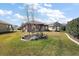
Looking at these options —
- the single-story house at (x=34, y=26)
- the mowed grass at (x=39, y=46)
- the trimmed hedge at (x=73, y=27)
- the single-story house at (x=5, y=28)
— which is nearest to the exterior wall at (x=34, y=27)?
the single-story house at (x=34, y=26)

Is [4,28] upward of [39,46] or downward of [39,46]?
upward

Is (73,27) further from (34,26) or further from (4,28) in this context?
(4,28)

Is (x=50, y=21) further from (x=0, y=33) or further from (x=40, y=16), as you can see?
(x=0, y=33)

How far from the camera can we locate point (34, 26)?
4758 millimetres

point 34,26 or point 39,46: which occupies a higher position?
point 34,26

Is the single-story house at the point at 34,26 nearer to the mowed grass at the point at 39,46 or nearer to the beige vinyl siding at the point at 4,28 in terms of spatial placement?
the mowed grass at the point at 39,46

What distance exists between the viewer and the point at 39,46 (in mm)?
4703

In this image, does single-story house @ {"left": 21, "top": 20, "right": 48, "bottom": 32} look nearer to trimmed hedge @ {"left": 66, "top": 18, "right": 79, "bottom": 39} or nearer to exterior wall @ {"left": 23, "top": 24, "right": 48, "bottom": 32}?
exterior wall @ {"left": 23, "top": 24, "right": 48, "bottom": 32}

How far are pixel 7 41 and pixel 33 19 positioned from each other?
565mm

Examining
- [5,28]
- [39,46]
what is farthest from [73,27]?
[5,28]

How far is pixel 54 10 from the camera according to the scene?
465 cm

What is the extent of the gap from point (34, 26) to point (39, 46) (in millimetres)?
343

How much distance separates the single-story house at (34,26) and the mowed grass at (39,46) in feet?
0.35

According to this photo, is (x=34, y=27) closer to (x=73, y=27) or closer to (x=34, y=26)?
(x=34, y=26)
